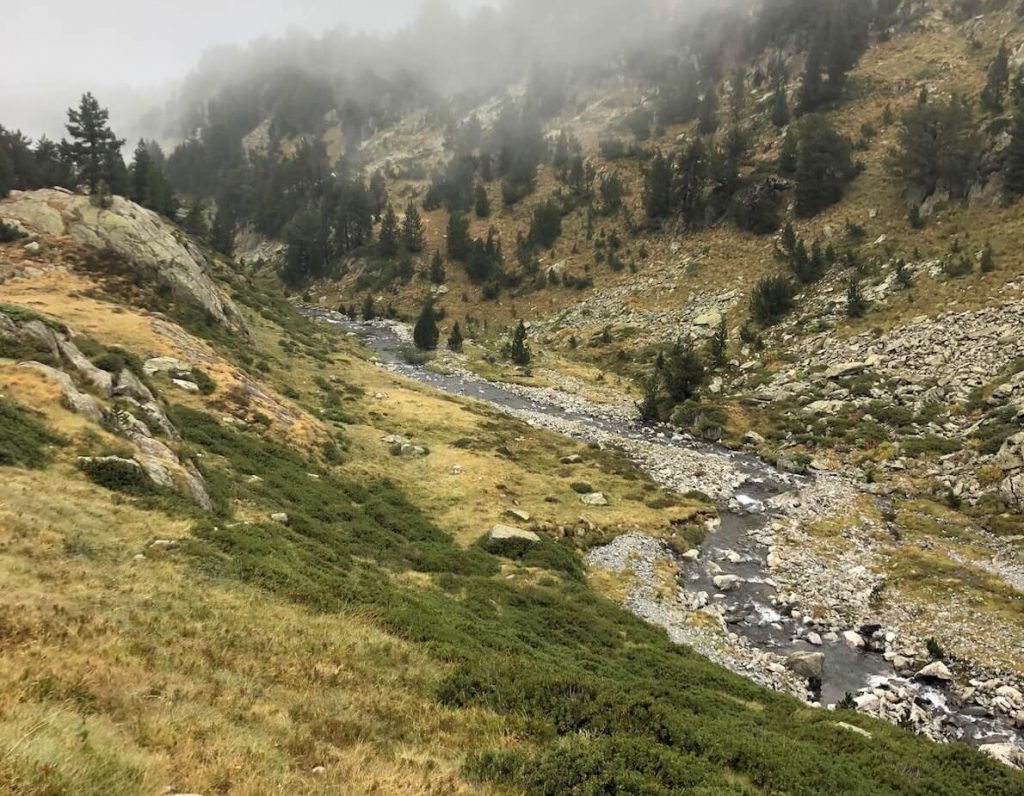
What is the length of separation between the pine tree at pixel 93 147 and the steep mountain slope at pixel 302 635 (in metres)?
51.5

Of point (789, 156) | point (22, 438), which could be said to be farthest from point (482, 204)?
point (22, 438)

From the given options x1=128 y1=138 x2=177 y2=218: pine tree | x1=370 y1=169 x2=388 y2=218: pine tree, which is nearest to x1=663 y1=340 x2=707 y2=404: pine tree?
x1=128 y1=138 x2=177 y2=218: pine tree

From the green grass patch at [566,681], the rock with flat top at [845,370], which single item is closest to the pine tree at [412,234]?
the rock with flat top at [845,370]

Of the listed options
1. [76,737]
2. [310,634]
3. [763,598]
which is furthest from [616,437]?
[76,737]

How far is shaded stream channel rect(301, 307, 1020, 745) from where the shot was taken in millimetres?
18719

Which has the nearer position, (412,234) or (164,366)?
(164,366)

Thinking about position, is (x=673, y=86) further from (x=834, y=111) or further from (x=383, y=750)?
(x=383, y=750)

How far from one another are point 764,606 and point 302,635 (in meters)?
20.1

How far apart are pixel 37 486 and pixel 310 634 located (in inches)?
356

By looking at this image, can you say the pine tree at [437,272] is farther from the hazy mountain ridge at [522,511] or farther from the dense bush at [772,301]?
the dense bush at [772,301]

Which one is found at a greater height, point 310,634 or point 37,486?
point 37,486

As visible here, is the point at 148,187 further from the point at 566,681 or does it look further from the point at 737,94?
the point at 737,94

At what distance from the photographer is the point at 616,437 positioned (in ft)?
166

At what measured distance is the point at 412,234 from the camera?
117 meters
